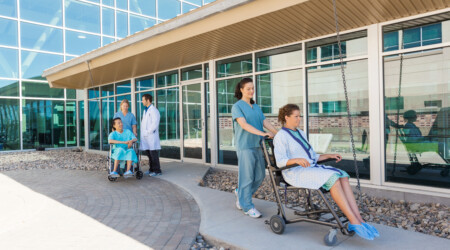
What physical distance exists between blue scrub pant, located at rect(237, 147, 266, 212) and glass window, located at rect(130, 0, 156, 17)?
15.2 m

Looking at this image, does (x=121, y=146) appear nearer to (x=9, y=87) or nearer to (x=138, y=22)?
(x=9, y=87)

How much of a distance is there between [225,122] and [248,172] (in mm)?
3939

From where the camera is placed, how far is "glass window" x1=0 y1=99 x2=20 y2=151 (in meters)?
12.5

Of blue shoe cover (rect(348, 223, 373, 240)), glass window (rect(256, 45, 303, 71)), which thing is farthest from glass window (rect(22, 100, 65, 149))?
blue shoe cover (rect(348, 223, 373, 240))

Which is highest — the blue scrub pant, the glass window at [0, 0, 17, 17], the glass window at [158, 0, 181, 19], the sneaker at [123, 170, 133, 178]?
the glass window at [158, 0, 181, 19]

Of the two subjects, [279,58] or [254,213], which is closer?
[254,213]

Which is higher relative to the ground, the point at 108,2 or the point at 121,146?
the point at 108,2

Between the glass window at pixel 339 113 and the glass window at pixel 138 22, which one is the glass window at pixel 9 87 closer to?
the glass window at pixel 138 22

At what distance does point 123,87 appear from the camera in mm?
10562

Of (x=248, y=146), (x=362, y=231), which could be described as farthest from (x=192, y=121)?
(x=362, y=231)

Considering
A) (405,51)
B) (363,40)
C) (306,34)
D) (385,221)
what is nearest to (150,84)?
(306,34)

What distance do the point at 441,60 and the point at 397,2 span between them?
121cm

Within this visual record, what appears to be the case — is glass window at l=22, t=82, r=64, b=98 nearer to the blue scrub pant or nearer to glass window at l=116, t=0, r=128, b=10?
glass window at l=116, t=0, r=128, b=10

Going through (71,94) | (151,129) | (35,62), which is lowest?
(151,129)
